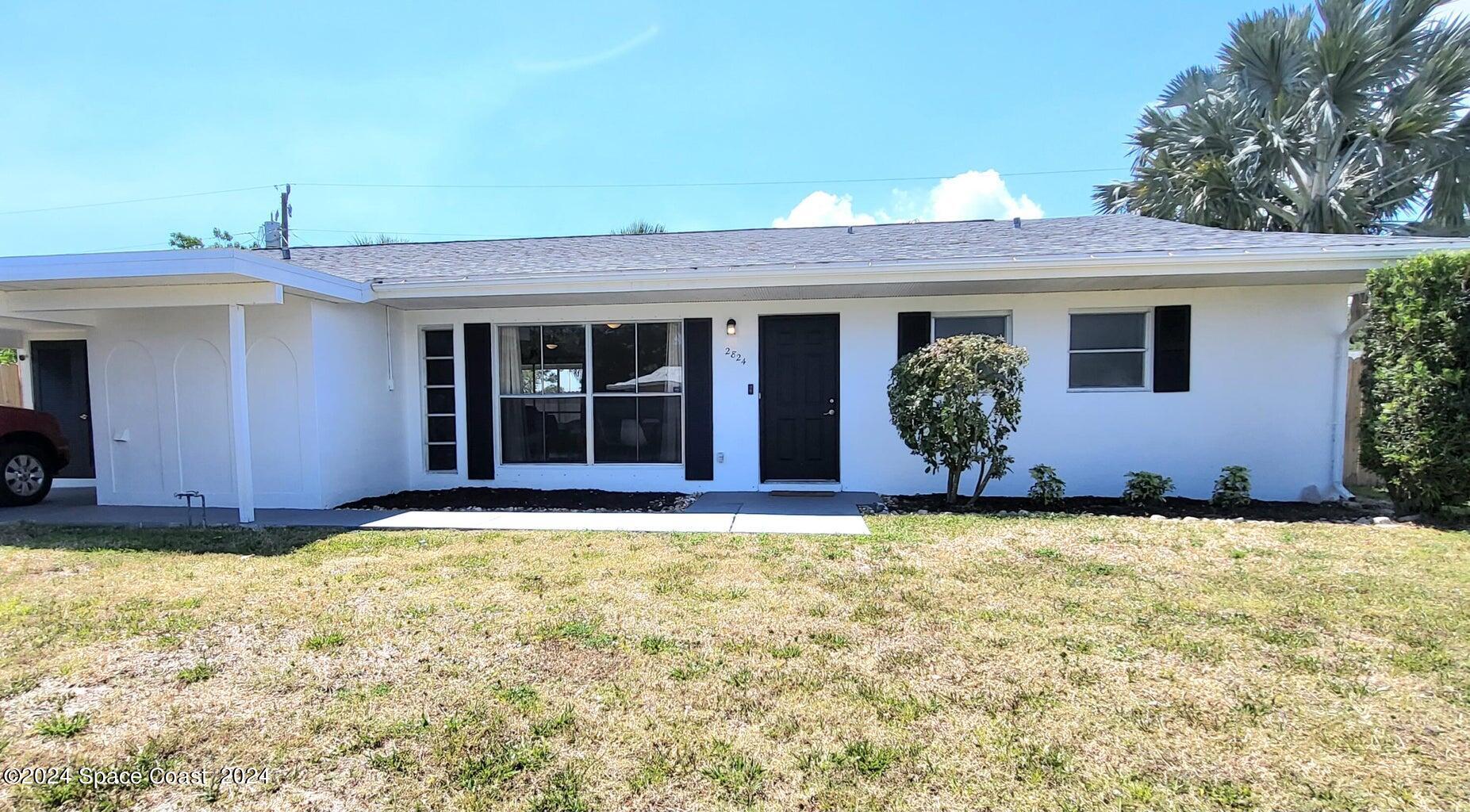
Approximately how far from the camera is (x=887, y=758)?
93.5 inches

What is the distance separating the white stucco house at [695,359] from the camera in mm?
6637

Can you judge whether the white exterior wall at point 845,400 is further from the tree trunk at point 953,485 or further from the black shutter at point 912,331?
the tree trunk at point 953,485

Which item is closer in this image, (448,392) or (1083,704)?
(1083,704)

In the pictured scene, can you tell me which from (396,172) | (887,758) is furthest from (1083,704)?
(396,172)

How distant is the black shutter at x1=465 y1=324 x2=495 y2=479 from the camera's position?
8.30 metres

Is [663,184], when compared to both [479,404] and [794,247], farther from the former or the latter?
[479,404]

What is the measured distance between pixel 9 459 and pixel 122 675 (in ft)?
22.3

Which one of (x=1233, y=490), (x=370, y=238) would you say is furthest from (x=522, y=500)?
(x=370, y=238)

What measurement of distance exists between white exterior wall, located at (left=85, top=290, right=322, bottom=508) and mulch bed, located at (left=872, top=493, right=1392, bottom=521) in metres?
6.35

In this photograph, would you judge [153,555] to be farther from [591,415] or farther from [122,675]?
[591,415]

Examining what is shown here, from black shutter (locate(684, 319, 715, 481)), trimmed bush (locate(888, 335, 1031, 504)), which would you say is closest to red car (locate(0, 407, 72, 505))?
black shutter (locate(684, 319, 715, 481))

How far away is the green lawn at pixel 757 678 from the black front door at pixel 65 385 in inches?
204

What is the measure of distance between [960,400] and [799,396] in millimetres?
2092

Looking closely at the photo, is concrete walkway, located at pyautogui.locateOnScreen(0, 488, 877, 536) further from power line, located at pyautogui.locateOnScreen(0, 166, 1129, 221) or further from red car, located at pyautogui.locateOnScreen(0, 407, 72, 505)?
power line, located at pyautogui.locateOnScreen(0, 166, 1129, 221)
